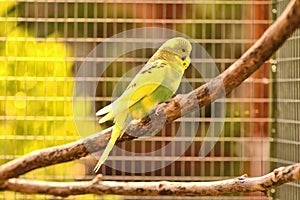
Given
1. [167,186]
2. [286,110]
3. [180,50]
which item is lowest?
[167,186]

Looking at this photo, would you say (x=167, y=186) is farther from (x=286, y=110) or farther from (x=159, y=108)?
(x=286, y=110)

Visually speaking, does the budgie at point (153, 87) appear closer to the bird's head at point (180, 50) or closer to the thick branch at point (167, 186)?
the bird's head at point (180, 50)

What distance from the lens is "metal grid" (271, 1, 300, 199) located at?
6.12 ft

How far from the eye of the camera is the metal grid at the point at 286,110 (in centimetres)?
187

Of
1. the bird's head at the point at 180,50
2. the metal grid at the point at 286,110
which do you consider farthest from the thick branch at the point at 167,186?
the metal grid at the point at 286,110

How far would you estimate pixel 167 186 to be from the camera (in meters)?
1.50

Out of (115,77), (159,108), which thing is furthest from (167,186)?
(115,77)

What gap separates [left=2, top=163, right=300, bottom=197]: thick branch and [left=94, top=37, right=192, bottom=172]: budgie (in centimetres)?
11

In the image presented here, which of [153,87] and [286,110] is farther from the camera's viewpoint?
[286,110]

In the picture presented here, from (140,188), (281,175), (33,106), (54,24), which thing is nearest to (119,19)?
(54,24)

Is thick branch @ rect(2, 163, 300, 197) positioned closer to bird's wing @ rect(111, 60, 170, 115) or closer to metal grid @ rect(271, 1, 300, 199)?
bird's wing @ rect(111, 60, 170, 115)

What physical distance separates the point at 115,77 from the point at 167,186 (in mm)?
550

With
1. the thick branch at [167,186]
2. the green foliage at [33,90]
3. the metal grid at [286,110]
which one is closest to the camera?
the thick branch at [167,186]

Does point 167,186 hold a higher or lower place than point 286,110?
lower
